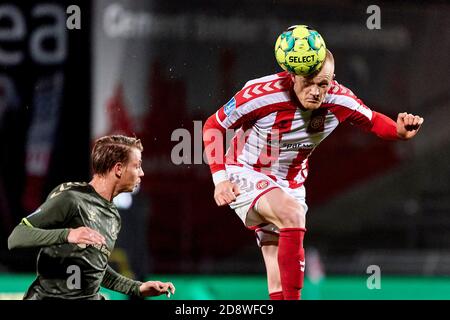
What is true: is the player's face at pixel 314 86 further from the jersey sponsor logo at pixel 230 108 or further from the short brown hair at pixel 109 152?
the short brown hair at pixel 109 152

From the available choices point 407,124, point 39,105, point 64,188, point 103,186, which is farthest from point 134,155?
point 39,105

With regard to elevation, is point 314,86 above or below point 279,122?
above

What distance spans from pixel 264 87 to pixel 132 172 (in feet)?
2.41

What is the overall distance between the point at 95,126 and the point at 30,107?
0.92 metres

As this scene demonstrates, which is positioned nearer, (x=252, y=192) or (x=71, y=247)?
(x=71, y=247)

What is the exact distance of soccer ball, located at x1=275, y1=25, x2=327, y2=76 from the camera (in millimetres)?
3518

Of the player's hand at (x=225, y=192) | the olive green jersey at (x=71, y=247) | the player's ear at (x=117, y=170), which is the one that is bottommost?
the olive green jersey at (x=71, y=247)

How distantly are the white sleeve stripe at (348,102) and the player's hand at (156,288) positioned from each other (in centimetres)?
113

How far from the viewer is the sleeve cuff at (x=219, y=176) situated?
12.3 feet

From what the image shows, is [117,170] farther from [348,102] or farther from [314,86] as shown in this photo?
[348,102]

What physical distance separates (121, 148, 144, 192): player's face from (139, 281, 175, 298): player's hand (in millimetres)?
409

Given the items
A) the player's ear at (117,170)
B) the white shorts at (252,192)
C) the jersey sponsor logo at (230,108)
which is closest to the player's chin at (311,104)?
the jersey sponsor logo at (230,108)

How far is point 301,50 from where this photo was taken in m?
3.52
